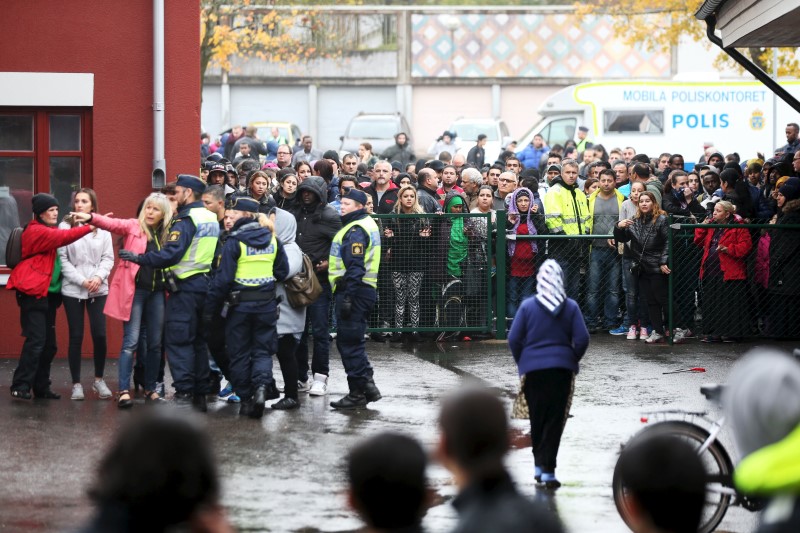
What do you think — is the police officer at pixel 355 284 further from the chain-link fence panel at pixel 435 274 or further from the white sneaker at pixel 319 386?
the chain-link fence panel at pixel 435 274

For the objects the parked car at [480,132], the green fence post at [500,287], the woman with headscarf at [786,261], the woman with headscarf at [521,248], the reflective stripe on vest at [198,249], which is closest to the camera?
the reflective stripe on vest at [198,249]

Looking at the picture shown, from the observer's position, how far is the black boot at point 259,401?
34.3ft

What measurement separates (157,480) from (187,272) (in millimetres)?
7439

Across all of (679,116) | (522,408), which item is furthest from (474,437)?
(679,116)

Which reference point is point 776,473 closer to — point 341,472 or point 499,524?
point 499,524

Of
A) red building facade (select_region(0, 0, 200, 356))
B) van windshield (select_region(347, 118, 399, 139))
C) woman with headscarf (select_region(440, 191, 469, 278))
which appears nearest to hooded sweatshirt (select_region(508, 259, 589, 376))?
red building facade (select_region(0, 0, 200, 356))

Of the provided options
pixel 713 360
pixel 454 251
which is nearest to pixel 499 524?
pixel 713 360

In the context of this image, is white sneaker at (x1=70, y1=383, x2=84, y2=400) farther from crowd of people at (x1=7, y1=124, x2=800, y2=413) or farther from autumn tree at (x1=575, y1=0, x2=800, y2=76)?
autumn tree at (x1=575, y1=0, x2=800, y2=76)

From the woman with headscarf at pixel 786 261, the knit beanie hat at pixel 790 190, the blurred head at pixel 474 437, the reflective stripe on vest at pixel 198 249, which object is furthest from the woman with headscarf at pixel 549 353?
the knit beanie hat at pixel 790 190

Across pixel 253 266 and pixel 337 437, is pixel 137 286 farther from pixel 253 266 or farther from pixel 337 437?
pixel 337 437

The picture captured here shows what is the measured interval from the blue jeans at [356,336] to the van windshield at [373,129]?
69.5ft

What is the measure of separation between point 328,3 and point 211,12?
12729mm

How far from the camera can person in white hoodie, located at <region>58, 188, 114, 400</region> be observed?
11.1 meters

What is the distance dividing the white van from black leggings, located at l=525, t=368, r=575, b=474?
19168 mm
